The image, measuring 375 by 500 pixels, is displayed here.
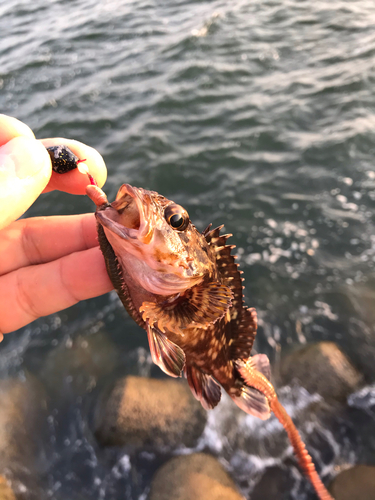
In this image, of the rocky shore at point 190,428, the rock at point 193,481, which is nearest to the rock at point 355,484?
the rocky shore at point 190,428

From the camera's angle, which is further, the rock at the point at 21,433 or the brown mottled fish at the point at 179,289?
the rock at the point at 21,433

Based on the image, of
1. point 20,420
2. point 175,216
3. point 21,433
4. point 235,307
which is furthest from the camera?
point 20,420

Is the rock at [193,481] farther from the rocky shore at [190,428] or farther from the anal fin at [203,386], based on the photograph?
the anal fin at [203,386]

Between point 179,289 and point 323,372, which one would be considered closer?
point 179,289

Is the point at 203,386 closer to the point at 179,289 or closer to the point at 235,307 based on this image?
the point at 235,307

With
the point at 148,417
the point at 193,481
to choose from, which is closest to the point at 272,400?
the point at 193,481

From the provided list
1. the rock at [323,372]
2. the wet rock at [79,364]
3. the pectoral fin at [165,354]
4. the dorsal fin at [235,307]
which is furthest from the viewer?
the wet rock at [79,364]


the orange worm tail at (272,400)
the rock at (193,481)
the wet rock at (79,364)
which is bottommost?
the rock at (193,481)
